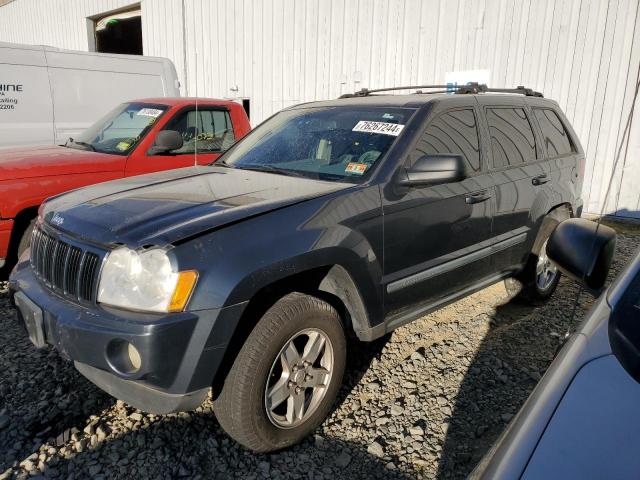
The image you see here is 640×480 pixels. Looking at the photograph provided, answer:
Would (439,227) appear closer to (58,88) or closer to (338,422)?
(338,422)

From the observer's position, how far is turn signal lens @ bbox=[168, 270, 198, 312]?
1979 mm

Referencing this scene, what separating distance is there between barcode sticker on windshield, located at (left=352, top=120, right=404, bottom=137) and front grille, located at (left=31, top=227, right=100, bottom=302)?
1757 millimetres

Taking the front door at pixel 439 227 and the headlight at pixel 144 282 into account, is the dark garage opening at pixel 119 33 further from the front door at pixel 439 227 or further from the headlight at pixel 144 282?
the headlight at pixel 144 282

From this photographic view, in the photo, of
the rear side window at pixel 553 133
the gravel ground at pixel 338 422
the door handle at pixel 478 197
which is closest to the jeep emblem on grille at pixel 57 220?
the gravel ground at pixel 338 422

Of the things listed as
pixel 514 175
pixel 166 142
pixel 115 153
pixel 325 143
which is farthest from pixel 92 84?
pixel 514 175

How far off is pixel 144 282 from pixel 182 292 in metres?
0.18

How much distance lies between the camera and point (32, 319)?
92.7 inches

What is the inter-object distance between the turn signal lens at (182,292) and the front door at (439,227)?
115 cm

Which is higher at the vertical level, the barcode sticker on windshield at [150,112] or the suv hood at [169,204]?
the barcode sticker on windshield at [150,112]

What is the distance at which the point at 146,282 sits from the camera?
2027 millimetres

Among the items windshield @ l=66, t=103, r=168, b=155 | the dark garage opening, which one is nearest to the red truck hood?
windshield @ l=66, t=103, r=168, b=155

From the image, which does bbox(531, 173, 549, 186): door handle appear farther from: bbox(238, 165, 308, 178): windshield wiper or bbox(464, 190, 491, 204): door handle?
bbox(238, 165, 308, 178): windshield wiper

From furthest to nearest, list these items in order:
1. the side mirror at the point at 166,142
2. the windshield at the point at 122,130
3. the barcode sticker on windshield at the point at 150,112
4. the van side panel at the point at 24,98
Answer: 1. the van side panel at the point at 24,98
2. the barcode sticker on windshield at the point at 150,112
3. the windshield at the point at 122,130
4. the side mirror at the point at 166,142

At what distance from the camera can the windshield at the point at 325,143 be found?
2938 mm
